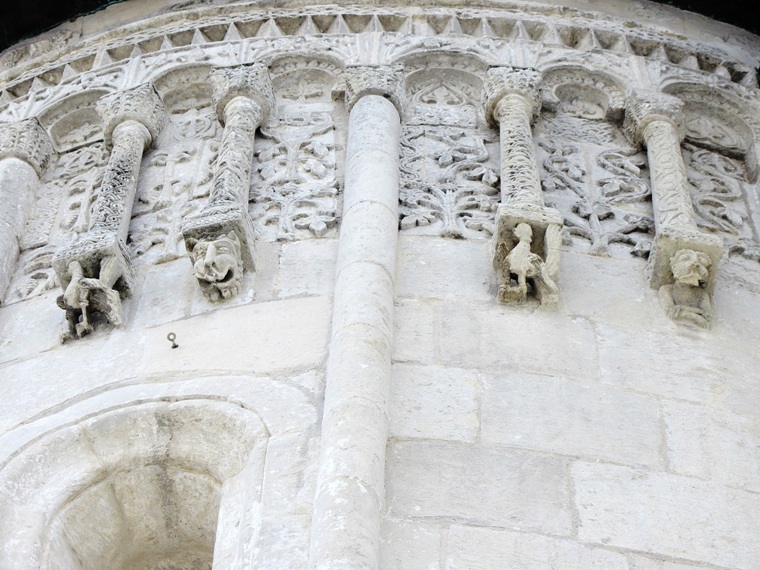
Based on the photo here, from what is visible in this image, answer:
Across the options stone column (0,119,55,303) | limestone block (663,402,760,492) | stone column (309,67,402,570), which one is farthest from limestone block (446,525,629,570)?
A: stone column (0,119,55,303)

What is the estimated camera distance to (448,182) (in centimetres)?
727

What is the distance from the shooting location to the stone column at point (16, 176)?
736 cm

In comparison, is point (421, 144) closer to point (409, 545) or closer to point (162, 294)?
point (162, 294)

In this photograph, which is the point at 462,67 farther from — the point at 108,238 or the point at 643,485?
the point at 643,485

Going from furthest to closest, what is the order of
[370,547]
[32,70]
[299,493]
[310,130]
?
1. [32,70]
2. [310,130]
3. [299,493]
4. [370,547]

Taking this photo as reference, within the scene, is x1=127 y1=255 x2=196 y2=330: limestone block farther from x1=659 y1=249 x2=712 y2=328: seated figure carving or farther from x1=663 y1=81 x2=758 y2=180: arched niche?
x1=663 y1=81 x2=758 y2=180: arched niche

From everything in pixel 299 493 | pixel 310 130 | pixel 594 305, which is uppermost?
pixel 310 130

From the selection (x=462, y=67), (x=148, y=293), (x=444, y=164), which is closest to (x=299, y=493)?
(x=148, y=293)

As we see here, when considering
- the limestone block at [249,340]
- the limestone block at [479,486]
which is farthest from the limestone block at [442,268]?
the limestone block at [479,486]

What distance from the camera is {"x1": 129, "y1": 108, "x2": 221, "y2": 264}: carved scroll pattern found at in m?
7.10

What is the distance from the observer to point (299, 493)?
5258 millimetres

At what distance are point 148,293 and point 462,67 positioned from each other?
2.84 meters

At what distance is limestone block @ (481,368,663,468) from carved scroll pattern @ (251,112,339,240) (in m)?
1.52

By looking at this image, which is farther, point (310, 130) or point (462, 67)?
point (462, 67)
